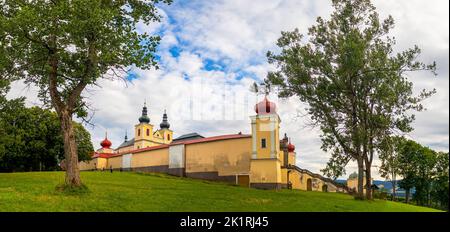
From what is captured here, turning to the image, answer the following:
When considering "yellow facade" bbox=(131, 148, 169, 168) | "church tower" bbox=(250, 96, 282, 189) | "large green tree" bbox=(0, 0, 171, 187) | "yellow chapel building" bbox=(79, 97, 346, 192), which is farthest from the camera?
"yellow facade" bbox=(131, 148, 169, 168)

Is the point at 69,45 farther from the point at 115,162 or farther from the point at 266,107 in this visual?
the point at 115,162

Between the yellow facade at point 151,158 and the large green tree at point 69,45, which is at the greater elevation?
the large green tree at point 69,45

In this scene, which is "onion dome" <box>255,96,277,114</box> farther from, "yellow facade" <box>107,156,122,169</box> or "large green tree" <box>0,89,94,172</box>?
"yellow facade" <box>107,156,122,169</box>

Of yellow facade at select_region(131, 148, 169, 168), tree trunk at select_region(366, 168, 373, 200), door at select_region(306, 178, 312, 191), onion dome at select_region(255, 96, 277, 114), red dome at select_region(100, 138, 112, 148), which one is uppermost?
onion dome at select_region(255, 96, 277, 114)

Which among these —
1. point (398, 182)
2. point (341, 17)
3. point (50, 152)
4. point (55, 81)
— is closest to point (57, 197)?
point (55, 81)

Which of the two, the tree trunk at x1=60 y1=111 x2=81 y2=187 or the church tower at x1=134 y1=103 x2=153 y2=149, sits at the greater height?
the church tower at x1=134 y1=103 x2=153 y2=149

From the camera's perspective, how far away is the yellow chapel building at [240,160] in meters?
46.2

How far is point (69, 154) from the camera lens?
21.0 m

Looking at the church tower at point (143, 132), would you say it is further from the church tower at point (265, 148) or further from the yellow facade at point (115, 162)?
the church tower at point (265, 148)

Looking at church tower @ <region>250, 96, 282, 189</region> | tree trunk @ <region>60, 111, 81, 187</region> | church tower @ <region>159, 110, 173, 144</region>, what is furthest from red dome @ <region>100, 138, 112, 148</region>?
tree trunk @ <region>60, 111, 81, 187</region>

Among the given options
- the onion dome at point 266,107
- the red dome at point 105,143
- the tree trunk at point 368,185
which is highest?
the onion dome at point 266,107

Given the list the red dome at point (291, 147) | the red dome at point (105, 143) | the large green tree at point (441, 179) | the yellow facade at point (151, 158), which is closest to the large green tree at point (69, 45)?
the yellow facade at point (151, 158)

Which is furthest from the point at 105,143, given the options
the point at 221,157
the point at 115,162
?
the point at 221,157

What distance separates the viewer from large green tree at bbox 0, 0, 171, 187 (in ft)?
64.6
